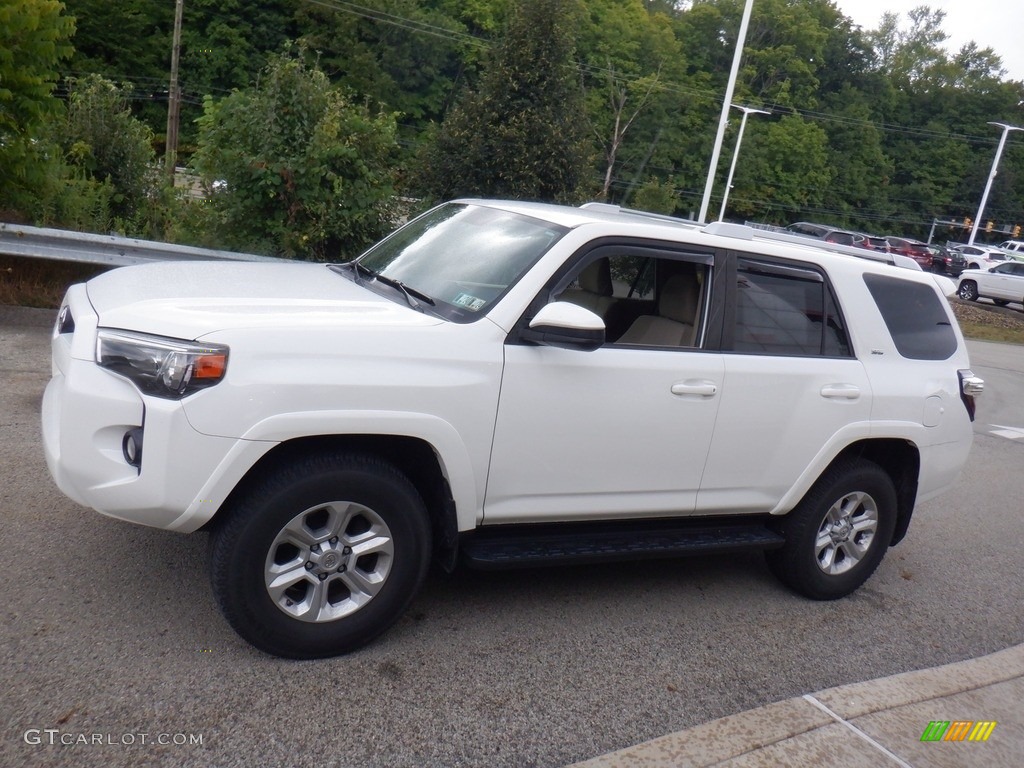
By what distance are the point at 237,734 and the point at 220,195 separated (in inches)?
307

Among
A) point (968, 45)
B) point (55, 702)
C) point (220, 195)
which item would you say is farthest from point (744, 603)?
point (968, 45)

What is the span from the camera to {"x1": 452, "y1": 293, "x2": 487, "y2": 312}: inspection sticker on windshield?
3977mm

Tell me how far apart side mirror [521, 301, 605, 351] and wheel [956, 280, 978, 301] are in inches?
1358

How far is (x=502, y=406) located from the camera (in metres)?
3.80

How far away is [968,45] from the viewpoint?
100m

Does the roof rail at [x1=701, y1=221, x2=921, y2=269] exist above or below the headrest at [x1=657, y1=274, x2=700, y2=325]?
above

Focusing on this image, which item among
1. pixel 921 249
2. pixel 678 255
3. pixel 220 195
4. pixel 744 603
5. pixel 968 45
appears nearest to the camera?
pixel 678 255

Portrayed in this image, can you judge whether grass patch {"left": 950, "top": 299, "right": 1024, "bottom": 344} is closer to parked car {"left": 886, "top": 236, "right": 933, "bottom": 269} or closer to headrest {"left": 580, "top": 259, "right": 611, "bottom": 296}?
parked car {"left": 886, "top": 236, "right": 933, "bottom": 269}

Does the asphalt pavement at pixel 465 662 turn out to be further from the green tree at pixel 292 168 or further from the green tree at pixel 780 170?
the green tree at pixel 780 170

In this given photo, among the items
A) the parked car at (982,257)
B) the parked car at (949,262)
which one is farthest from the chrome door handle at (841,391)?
the parked car at (949,262)

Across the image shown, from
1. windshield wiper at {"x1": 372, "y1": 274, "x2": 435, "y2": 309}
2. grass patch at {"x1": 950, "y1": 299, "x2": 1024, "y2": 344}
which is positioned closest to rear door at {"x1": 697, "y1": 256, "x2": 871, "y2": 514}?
windshield wiper at {"x1": 372, "y1": 274, "x2": 435, "y2": 309}

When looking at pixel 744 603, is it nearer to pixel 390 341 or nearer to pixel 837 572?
pixel 837 572
